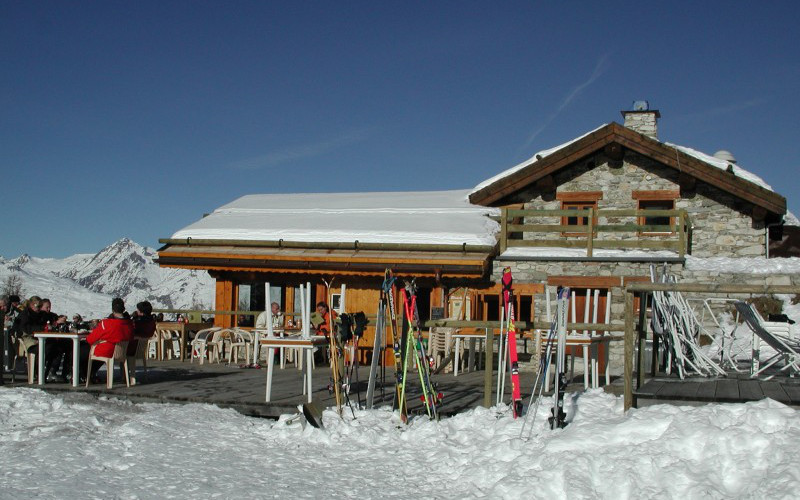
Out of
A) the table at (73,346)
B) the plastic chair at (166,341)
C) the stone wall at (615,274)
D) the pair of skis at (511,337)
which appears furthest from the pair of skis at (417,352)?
the plastic chair at (166,341)

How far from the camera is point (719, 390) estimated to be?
787 cm

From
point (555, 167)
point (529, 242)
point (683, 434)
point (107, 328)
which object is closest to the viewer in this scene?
point (683, 434)

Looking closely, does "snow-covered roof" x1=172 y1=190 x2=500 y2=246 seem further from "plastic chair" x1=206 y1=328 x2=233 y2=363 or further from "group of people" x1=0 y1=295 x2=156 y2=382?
"group of people" x1=0 y1=295 x2=156 y2=382

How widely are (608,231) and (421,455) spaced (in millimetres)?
10194

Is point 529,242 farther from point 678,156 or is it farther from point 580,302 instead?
point 678,156

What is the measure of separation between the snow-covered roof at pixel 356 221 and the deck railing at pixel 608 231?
1.96 ft

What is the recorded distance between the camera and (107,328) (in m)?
10.6

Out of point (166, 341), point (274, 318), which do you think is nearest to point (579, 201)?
point (274, 318)

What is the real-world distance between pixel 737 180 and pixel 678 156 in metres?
1.19

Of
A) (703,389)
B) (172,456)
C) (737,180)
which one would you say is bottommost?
(172,456)

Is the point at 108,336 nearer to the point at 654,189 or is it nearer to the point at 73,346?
the point at 73,346

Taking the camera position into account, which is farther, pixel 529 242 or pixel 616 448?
pixel 529 242

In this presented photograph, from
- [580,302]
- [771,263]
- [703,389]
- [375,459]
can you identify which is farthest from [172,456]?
[771,263]

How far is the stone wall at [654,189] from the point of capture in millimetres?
16812
